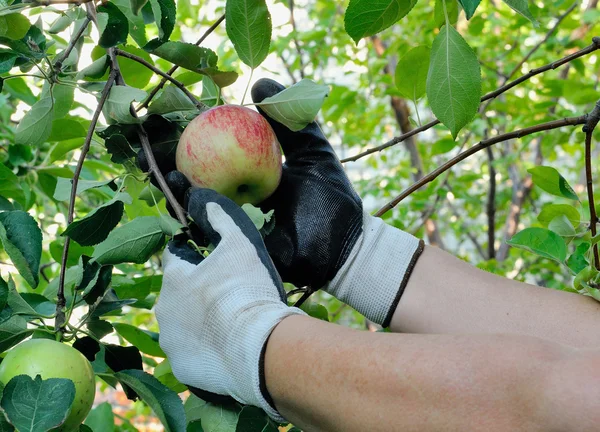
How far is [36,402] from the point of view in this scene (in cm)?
73

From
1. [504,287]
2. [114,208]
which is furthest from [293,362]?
[504,287]

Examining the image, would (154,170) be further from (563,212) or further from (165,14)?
(563,212)

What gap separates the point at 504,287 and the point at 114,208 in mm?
733

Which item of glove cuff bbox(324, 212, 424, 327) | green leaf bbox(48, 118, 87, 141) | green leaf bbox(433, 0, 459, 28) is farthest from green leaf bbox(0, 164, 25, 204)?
green leaf bbox(433, 0, 459, 28)

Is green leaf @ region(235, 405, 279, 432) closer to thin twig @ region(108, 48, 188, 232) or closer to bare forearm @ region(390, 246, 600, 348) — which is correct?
thin twig @ region(108, 48, 188, 232)

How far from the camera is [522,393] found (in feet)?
2.27

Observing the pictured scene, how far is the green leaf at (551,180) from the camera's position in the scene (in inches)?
50.4

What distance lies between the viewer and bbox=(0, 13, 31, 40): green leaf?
1.05 meters

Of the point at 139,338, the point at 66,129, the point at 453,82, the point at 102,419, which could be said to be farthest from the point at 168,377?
the point at 453,82

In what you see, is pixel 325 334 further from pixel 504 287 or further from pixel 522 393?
pixel 504 287

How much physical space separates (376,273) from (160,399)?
1.79 ft

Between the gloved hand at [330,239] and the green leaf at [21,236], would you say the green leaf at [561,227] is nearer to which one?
the gloved hand at [330,239]

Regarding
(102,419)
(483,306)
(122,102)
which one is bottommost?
(102,419)

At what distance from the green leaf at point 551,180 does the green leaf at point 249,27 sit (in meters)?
0.58
